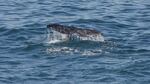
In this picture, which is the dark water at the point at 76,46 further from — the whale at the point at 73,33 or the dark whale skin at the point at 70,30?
the dark whale skin at the point at 70,30

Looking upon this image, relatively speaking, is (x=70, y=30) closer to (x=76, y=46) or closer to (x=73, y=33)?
(x=73, y=33)

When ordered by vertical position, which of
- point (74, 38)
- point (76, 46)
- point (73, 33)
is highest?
point (73, 33)

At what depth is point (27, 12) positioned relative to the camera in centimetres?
3588

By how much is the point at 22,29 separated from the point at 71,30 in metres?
4.06

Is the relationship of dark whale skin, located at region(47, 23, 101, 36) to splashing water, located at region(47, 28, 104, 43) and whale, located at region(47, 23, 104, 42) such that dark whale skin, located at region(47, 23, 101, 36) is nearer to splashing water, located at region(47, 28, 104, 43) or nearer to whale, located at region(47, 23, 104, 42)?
whale, located at region(47, 23, 104, 42)

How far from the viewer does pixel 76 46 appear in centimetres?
2767

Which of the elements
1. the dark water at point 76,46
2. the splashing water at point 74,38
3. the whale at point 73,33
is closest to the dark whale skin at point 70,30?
the whale at point 73,33

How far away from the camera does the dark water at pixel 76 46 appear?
23.9 m

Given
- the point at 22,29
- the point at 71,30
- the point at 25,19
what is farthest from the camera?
the point at 25,19

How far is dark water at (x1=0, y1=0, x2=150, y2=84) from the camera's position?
2389cm

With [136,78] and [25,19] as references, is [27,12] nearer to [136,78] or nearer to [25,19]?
[25,19]

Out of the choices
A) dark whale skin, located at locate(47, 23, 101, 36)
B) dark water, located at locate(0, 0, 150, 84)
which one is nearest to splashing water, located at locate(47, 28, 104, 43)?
dark whale skin, located at locate(47, 23, 101, 36)

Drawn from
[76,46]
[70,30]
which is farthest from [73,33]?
[76,46]

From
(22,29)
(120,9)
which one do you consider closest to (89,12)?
(120,9)
